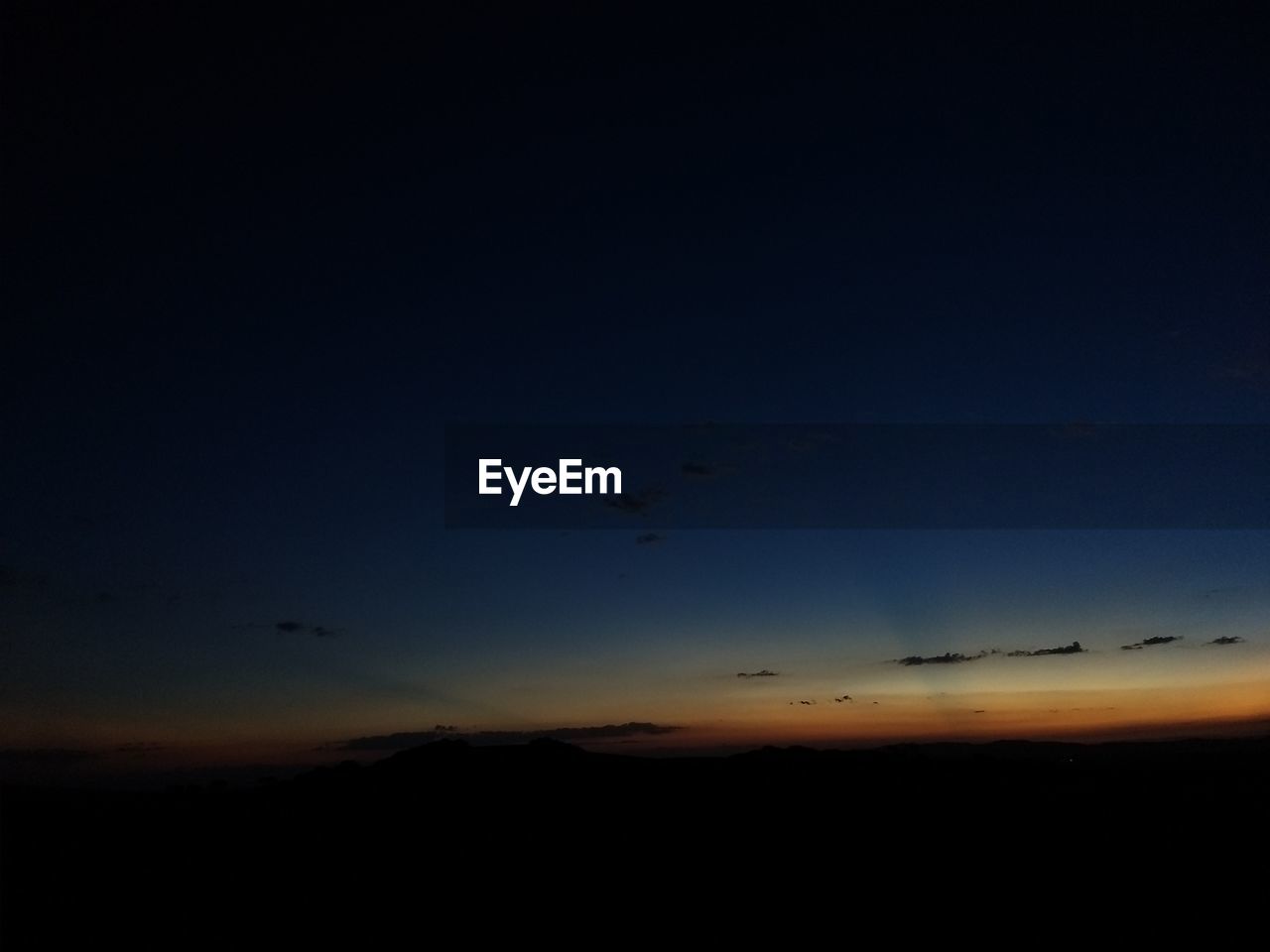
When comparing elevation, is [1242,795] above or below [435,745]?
below

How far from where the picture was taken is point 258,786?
4741cm

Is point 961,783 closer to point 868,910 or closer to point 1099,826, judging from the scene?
point 1099,826

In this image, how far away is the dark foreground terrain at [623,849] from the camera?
80.6 feet

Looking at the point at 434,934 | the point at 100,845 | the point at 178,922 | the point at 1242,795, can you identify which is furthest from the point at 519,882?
the point at 1242,795

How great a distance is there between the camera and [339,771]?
4884 cm

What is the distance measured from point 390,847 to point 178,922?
6980 mm

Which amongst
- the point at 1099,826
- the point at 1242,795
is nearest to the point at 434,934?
the point at 1099,826

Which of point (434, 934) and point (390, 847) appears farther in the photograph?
point (390, 847)

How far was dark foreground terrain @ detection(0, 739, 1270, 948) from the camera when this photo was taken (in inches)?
968

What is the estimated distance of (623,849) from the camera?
29484mm

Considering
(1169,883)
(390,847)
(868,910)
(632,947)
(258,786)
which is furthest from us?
(258,786)

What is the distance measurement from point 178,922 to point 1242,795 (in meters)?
37.1

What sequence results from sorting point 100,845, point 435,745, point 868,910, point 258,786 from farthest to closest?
point 435,745 → point 258,786 → point 100,845 → point 868,910

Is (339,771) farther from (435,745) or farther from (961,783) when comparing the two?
(961,783)
